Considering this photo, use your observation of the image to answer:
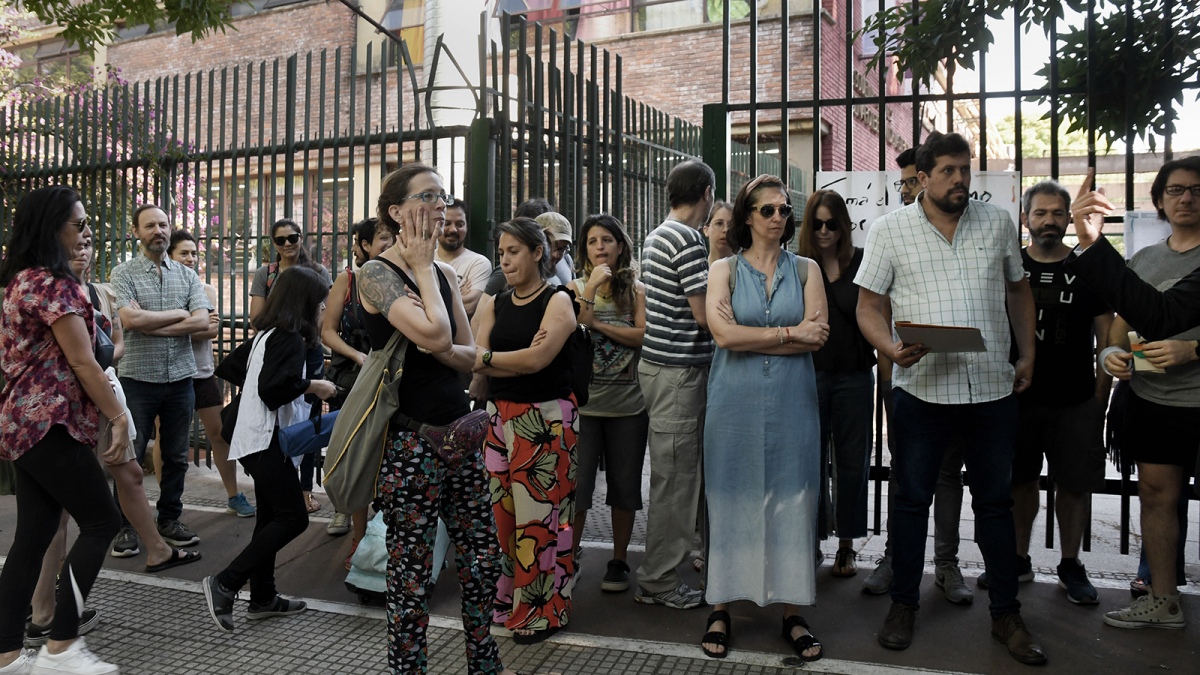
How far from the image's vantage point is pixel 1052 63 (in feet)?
16.4

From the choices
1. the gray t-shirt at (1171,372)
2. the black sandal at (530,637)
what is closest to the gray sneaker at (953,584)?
the gray t-shirt at (1171,372)

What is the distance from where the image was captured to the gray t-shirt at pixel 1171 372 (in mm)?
4309

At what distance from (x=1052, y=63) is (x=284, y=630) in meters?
4.73

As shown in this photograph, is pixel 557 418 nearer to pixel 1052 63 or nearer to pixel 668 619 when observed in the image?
pixel 668 619

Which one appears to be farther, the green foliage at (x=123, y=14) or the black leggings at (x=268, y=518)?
the green foliage at (x=123, y=14)

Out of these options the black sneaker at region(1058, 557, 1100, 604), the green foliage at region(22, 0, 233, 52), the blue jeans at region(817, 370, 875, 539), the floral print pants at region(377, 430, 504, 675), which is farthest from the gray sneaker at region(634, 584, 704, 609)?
the green foliage at region(22, 0, 233, 52)

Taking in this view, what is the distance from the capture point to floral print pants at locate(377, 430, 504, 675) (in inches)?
138

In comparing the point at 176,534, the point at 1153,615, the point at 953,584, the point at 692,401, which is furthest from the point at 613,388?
the point at 176,534

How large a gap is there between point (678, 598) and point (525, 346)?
1.47 m

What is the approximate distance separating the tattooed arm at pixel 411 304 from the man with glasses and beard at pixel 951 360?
2.00 meters

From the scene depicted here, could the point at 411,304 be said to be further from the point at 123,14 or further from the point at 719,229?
the point at 123,14

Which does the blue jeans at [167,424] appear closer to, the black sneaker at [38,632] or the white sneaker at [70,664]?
the black sneaker at [38,632]

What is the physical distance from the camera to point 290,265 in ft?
20.9

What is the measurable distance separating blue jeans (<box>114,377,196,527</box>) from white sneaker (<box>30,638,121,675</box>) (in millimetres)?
2383
